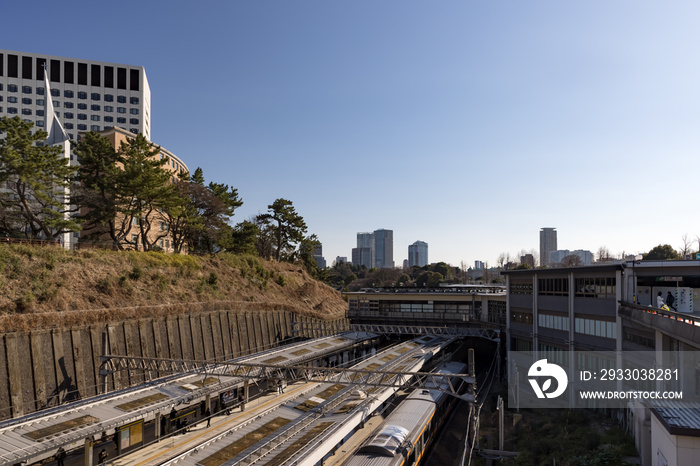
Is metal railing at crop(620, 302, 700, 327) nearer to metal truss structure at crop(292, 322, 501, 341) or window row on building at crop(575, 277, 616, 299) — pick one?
window row on building at crop(575, 277, 616, 299)

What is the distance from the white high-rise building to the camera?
84875mm

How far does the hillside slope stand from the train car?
74.4 ft

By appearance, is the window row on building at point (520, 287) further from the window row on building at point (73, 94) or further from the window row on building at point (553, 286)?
the window row on building at point (73, 94)

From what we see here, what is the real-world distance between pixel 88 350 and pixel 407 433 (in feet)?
75.3

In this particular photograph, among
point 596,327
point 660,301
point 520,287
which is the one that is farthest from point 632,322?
point 520,287

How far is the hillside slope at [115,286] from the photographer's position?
2997 centimetres

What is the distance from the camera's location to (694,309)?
30.8 meters

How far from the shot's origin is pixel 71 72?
297 feet

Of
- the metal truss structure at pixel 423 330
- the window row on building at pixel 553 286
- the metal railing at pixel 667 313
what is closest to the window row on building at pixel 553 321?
the window row on building at pixel 553 286

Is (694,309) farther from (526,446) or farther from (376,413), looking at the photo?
(376,413)

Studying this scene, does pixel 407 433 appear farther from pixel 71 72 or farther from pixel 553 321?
pixel 71 72

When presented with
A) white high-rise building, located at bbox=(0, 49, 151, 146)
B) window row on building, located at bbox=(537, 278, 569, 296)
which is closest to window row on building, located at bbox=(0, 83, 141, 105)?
white high-rise building, located at bbox=(0, 49, 151, 146)

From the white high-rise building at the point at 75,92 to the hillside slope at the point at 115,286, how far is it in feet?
187

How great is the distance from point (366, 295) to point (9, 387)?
40.6m
